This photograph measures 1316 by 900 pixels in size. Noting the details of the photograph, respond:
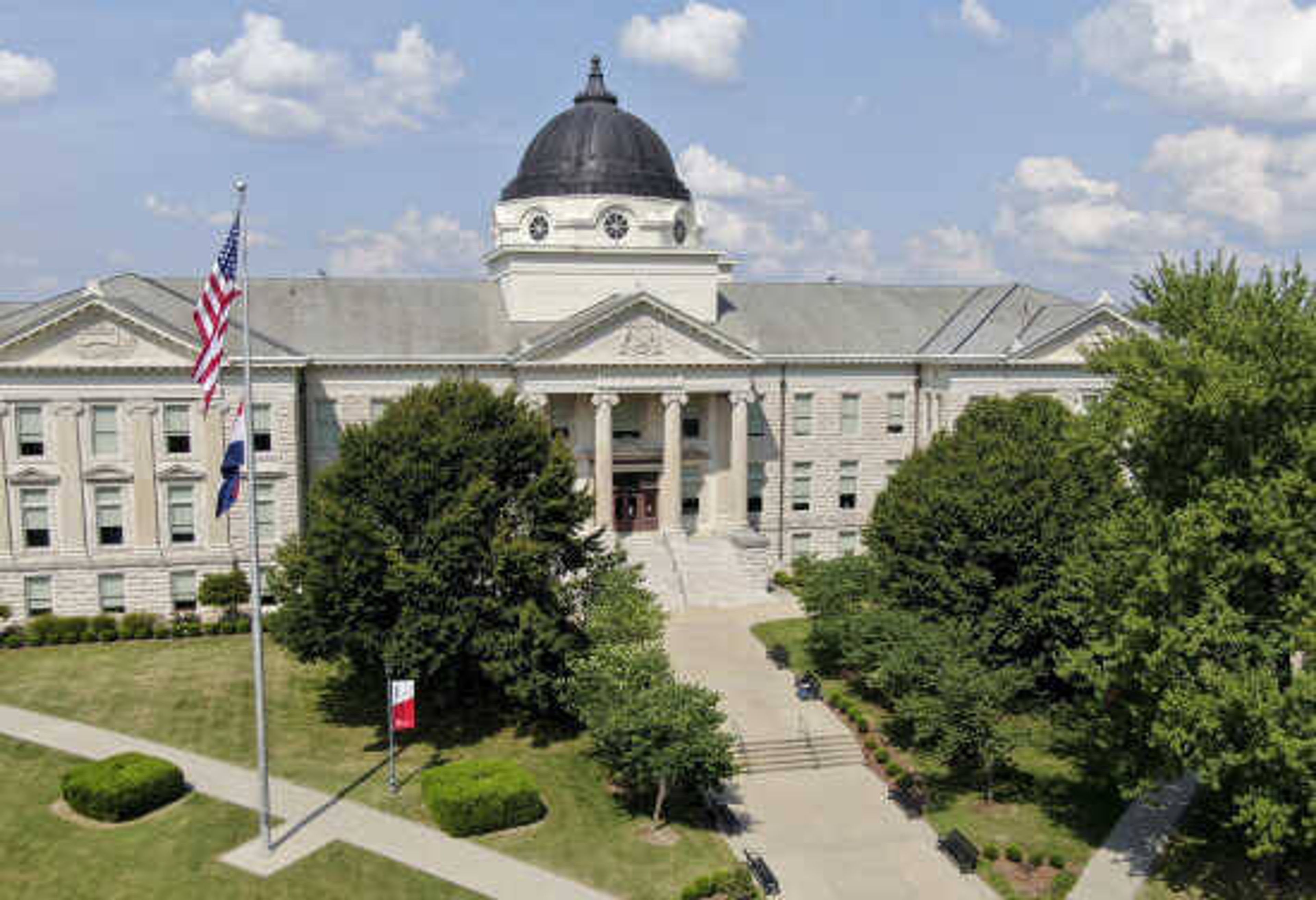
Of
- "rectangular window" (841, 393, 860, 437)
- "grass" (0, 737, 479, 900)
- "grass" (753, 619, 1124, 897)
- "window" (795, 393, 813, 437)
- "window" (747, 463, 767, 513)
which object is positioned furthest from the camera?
"rectangular window" (841, 393, 860, 437)

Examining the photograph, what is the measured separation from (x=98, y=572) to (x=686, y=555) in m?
27.0

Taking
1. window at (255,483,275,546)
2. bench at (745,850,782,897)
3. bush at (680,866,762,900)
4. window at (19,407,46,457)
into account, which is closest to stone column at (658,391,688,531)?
window at (255,483,275,546)

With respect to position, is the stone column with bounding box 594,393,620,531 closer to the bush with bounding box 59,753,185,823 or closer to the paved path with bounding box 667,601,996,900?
the paved path with bounding box 667,601,996,900

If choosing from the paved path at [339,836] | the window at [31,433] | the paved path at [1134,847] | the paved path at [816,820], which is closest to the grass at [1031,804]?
the paved path at [1134,847]

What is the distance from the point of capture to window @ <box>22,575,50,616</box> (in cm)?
4947

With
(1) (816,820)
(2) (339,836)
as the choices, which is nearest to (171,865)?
(2) (339,836)


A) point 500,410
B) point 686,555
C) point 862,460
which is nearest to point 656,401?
point 686,555

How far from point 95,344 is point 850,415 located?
3730 centimetres

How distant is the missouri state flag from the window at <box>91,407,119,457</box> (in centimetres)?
2542

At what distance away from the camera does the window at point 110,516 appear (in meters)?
50.0

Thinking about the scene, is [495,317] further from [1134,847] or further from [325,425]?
[1134,847]

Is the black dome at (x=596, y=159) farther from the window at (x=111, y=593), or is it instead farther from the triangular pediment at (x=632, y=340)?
the window at (x=111, y=593)

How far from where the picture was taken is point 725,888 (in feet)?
91.1

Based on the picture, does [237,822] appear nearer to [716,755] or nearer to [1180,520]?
[716,755]
